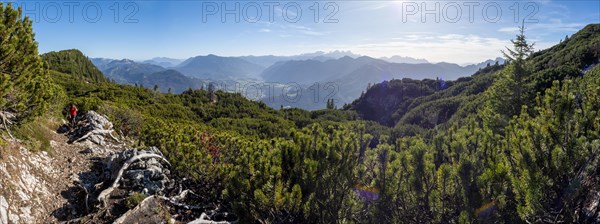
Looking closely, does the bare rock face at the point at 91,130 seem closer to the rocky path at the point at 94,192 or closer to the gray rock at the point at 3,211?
the rocky path at the point at 94,192

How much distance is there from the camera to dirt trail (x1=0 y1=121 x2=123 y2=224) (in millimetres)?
7184

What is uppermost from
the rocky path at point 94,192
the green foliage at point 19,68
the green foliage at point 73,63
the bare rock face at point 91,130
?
the green foliage at point 73,63

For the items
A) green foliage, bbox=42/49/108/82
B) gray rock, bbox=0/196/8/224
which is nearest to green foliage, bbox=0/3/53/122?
gray rock, bbox=0/196/8/224

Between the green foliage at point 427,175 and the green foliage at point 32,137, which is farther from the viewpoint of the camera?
the green foliage at point 32,137

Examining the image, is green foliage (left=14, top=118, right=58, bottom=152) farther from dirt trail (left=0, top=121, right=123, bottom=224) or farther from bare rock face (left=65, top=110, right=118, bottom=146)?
bare rock face (left=65, top=110, right=118, bottom=146)

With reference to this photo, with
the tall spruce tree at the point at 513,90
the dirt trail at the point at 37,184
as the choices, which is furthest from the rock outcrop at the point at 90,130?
the tall spruce tree at the point at 513,90

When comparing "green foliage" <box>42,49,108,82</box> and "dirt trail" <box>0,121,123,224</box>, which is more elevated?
"green foliage" <box>42,49,108,82</box>

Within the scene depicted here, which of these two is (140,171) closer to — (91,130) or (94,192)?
(94,192)

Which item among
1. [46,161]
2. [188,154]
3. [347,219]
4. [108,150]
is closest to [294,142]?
[347,219]

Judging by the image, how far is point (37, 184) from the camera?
8.52 meters

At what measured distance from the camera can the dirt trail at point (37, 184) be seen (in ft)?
23.6

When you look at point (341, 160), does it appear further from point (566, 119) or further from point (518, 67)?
point (518, 67)

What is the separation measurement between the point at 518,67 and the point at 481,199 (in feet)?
83.5

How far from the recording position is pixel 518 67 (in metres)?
25.3
